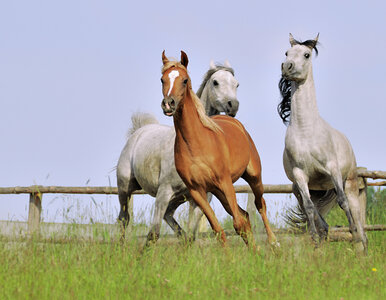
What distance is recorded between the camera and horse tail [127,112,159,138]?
8.61m

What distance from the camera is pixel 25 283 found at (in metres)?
4.39

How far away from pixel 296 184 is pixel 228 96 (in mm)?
1537

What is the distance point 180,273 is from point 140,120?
4405mm

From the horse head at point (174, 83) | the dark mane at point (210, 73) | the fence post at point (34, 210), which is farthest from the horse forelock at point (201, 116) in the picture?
the fence post at point (34, 210)

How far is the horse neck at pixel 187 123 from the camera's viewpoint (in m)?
5.16

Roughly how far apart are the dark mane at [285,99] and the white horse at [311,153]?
56 centimetres

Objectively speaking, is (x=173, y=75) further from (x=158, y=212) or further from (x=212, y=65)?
(x=212, y=65)

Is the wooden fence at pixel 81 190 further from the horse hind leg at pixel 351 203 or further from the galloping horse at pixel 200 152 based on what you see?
the galloping horse at pixel 200 152

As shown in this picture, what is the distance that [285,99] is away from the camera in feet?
24.9

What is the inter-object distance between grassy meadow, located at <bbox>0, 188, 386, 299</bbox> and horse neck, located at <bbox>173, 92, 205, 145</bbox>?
108 centimetres

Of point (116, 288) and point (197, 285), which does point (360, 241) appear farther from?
point (116, 288)

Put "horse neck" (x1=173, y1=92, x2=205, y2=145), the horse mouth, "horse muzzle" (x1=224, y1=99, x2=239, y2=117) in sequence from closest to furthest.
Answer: the horse mouth < "horse neck" (x1=173, y1=92, x2=205, y2=145) < "horse muzzle" (x1=224, y1=99, x2=239, y2=117)

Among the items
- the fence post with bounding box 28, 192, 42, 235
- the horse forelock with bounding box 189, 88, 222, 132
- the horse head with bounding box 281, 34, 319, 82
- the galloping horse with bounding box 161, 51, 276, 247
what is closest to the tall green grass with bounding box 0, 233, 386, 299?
the galloping horse with bounding box 161, 51, 276, 247

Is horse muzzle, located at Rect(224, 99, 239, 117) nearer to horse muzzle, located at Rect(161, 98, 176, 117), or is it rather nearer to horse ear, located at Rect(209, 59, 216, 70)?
horse ear, located at Rect(209, 59, 216, 70)
